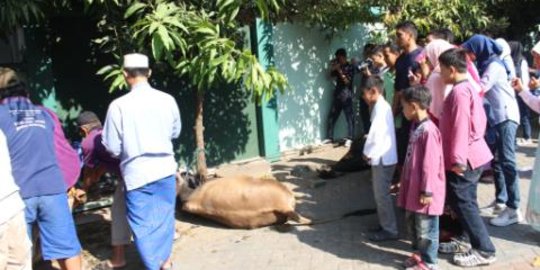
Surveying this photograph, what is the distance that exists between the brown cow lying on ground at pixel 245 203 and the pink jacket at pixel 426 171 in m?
1.41

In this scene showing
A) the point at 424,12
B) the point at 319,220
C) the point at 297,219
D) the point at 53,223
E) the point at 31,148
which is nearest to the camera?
the point at 31,148

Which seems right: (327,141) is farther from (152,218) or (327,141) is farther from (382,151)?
(152,218)

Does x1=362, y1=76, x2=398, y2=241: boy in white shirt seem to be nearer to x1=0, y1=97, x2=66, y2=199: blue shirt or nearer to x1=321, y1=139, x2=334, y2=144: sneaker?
x1=0, y1=97, x2=66, y2=199: blue shirt

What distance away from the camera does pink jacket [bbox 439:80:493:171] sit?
4.26 m

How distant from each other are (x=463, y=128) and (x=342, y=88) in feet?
15.4

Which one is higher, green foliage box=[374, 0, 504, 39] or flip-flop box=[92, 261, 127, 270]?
green foliage box=[374, 0, 504, 39]

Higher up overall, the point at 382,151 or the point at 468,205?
the point at 382,151

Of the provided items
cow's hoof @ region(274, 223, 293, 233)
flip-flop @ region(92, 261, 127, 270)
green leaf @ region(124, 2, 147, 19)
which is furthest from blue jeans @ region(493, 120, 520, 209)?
flip-flop @ region(92, 261, 127, 270)

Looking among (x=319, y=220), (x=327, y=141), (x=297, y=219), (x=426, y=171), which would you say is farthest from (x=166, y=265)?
(x=327, y=141)

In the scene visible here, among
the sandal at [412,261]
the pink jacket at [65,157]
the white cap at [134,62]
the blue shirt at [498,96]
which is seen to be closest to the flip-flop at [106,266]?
the pink jacket at [65,157]

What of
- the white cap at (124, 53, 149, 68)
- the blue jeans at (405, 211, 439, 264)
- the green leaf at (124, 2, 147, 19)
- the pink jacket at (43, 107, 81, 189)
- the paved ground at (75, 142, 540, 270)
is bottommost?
the paved ground at (75, 142, 540, 270)

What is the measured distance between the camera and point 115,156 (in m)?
4.26

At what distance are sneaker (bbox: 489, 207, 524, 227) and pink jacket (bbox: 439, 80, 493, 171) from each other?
110cm

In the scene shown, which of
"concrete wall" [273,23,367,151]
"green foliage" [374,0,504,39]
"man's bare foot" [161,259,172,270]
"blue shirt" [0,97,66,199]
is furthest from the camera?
"concrete wall" [273,23,367,151]
